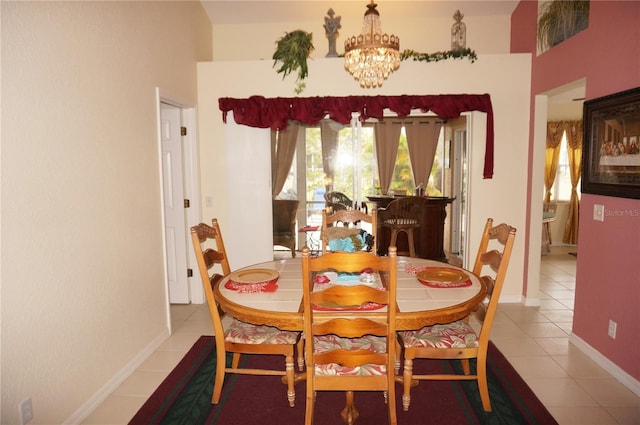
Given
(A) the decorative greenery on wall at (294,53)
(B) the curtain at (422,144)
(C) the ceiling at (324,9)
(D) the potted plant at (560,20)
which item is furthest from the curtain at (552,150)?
(A) the decorative greenery on wall at (294,53)

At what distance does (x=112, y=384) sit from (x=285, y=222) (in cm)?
259

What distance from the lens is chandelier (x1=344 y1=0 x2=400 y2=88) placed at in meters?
2.94

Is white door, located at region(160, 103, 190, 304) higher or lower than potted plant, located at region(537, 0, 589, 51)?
lower

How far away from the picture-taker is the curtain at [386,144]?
6.99 metres

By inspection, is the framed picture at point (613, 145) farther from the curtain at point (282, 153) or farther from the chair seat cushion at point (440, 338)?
the curtain at point (282, 153)

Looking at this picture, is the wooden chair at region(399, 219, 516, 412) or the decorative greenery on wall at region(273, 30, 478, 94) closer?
the wooden chair at region(399, 219, 516, 412)

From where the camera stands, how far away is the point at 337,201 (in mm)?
5027

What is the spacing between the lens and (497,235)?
2.69 m

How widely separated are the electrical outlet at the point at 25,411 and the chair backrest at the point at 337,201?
3471 millimetres

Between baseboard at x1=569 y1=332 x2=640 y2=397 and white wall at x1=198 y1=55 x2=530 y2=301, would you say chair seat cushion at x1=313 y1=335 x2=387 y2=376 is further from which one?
white wall at x1=198 y1=55 x2=530 y2=301

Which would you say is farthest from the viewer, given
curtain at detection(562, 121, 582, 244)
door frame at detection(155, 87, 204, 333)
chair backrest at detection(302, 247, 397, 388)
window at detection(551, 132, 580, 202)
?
window at detection(551, 132, 580, 202)

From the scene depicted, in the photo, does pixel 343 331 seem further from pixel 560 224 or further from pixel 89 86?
pixel 560 224

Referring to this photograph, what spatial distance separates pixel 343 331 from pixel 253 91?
127 inches

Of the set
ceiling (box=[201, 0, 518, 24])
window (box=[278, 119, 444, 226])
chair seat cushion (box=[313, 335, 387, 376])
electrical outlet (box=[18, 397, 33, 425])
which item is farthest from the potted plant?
electrical outlet (box=[18, 397, 33, 425])
